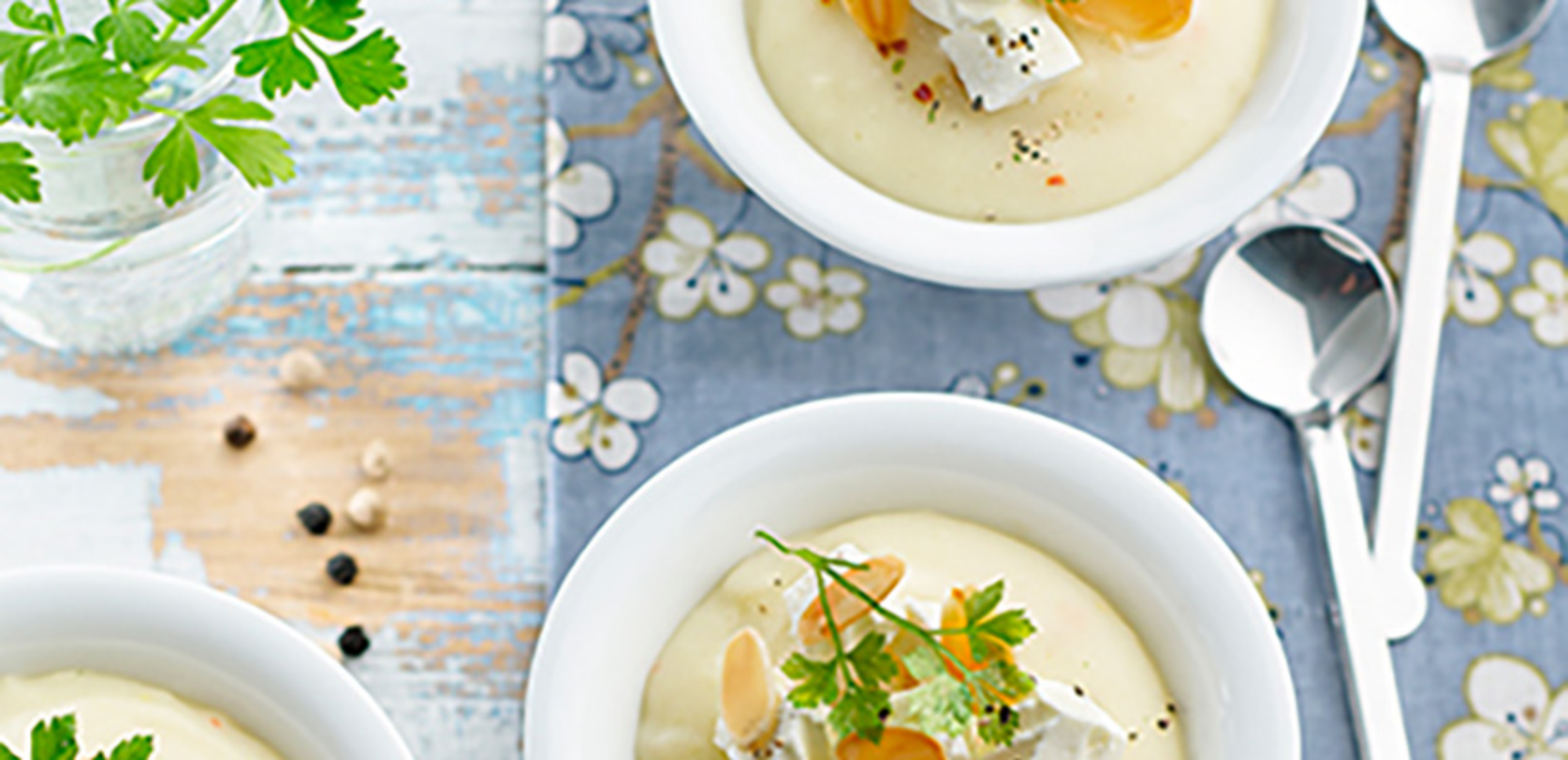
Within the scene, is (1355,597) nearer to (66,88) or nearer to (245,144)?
(245,144)

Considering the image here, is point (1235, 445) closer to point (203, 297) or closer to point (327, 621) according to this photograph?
point (327, 621)

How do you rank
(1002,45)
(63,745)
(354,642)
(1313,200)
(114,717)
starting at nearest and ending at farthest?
1. (63,745)
2. (114,717)
3. (1002,45)
4. (354,642)
5. (1313,200)

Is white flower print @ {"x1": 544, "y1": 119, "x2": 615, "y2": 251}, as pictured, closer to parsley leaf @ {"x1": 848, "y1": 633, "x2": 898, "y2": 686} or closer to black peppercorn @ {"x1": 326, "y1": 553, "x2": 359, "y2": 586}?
black peppercorn @ {"x1": 326, "y1": 553, "x2": 359, "y2": 586}

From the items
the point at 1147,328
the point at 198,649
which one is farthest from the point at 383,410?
the point at 1147,328

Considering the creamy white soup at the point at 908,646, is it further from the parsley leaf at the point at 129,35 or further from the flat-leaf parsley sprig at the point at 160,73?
the parsley leaf at the point at 129,35

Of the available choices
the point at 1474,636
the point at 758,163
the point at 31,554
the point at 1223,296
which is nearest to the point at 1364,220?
the point at 1223,296

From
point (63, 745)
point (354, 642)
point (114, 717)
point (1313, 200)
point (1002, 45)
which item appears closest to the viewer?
point (63, 745)

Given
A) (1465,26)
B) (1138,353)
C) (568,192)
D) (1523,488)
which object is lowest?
(1523,488)
